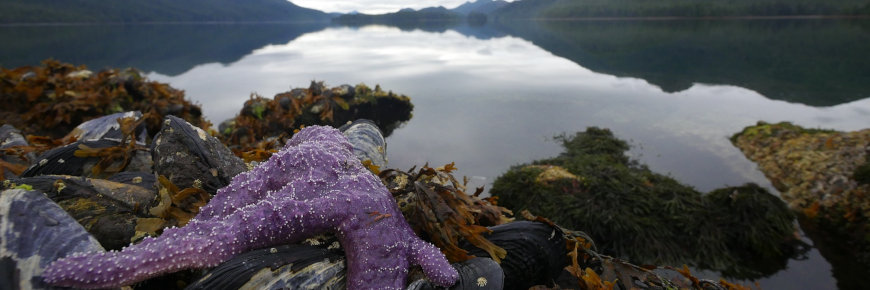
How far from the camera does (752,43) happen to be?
36031mm

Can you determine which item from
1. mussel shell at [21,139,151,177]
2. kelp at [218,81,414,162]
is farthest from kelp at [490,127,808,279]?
mussel shell at [21,139,151,177]

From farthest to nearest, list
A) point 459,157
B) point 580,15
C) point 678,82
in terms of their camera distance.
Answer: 1. point 580,15
2. point 678,82
3. point 459,157

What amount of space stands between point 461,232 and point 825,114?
53.3ft

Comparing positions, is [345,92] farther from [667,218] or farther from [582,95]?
[582,95]

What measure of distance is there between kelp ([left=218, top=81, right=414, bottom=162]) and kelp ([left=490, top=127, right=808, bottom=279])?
4.67m

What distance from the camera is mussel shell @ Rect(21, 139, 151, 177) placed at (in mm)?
2777

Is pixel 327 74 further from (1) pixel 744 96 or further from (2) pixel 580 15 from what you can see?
(2) pixel 580 15

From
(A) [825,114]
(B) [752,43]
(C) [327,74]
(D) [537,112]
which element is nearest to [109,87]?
(D) [537,112]

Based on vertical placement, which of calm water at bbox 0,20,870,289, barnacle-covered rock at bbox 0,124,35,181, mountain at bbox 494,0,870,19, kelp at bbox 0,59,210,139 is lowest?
calm water at bbox 0,20,870,289

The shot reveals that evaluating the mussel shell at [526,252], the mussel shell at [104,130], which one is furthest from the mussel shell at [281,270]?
the mussel shell at [104,130]

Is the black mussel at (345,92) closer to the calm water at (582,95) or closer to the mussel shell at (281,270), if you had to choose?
the calm water at (582,95)

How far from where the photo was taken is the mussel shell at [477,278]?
203 cm

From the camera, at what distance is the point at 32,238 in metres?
1.58

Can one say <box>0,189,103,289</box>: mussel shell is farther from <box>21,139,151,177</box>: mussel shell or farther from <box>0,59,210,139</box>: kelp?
<box>0,59,210,139</box>: kelp
